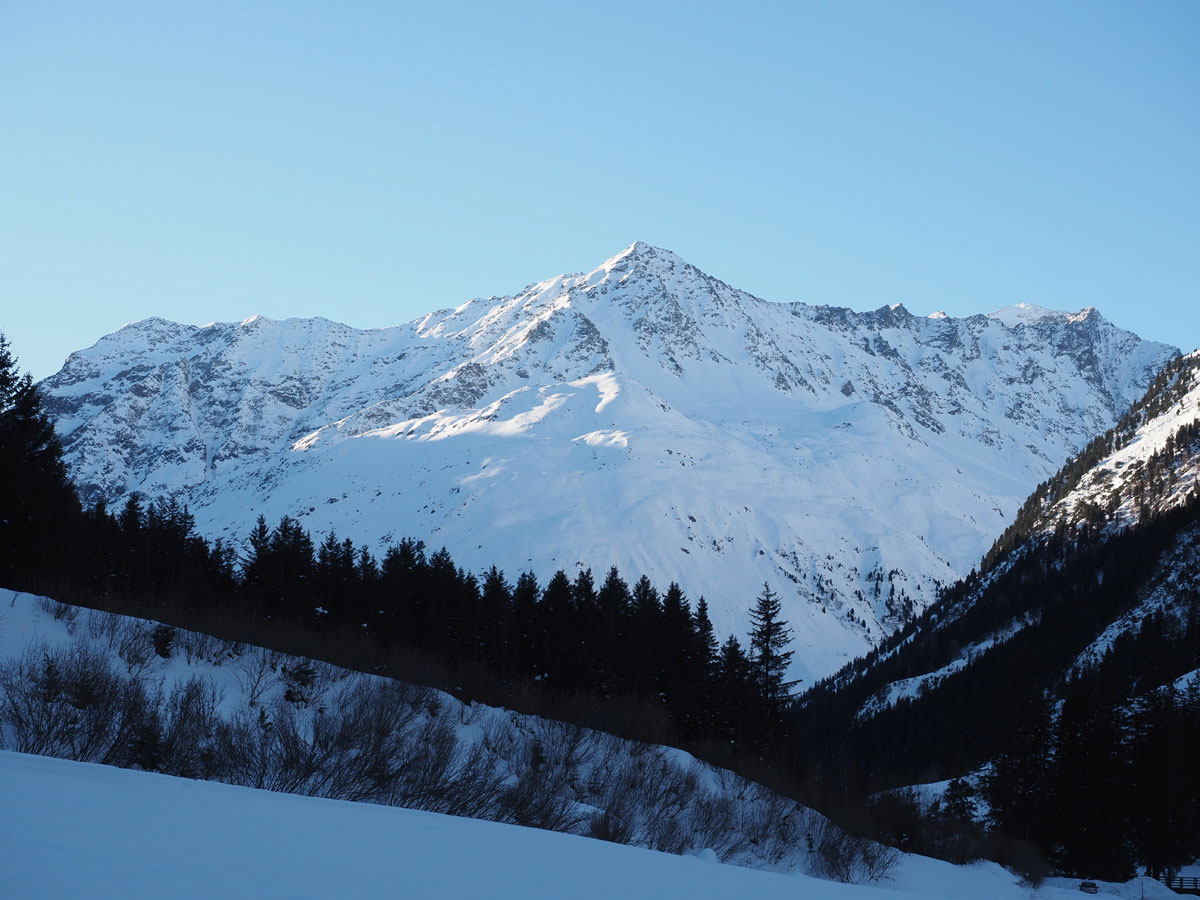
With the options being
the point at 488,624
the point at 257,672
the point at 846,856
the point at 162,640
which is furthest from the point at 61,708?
the point at 488,624

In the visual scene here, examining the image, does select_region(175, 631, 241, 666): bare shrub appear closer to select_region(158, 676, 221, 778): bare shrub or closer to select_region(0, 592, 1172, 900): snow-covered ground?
select_region(0, 592, 1172, 900): snow-covered ground

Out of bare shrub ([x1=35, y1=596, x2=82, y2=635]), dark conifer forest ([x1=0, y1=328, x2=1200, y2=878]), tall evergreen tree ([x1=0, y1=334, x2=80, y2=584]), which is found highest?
tall evergreen tree ([x1=0, y1=334, x2=80, y2=584])

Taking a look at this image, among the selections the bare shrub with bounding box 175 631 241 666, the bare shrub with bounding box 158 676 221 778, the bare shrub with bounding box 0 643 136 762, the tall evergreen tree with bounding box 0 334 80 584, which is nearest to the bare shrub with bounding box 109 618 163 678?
the bare shrub with bounding box 175 631 241 666

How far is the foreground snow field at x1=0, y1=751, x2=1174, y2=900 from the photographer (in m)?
9.83

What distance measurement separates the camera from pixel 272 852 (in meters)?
12.2

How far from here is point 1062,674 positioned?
354 feet

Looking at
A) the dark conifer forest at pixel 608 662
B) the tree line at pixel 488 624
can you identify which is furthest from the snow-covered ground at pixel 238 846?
the tree line at pixel 488 624

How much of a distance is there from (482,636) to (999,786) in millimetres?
44256

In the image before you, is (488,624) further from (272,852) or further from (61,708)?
(272,852)

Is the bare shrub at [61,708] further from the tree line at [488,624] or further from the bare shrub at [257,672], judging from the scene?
the tree line at [488,624]

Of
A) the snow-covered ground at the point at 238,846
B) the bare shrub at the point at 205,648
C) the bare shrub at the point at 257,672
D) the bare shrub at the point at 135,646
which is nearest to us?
the snow-covered ground at the point at 238,846

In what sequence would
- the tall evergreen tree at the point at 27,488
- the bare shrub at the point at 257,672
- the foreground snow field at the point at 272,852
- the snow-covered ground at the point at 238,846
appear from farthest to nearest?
1. the tall evergreen tree at the point at 27,488
2. the bare shrub at the point at 257,672
3. the snow-covered ground at the point at 238,846
4. the foreground snow field at the point at 272,852

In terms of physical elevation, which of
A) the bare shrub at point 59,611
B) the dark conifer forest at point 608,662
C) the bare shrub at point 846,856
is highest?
the bare shrub at point 59,611

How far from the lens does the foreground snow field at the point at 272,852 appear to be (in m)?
9.83
